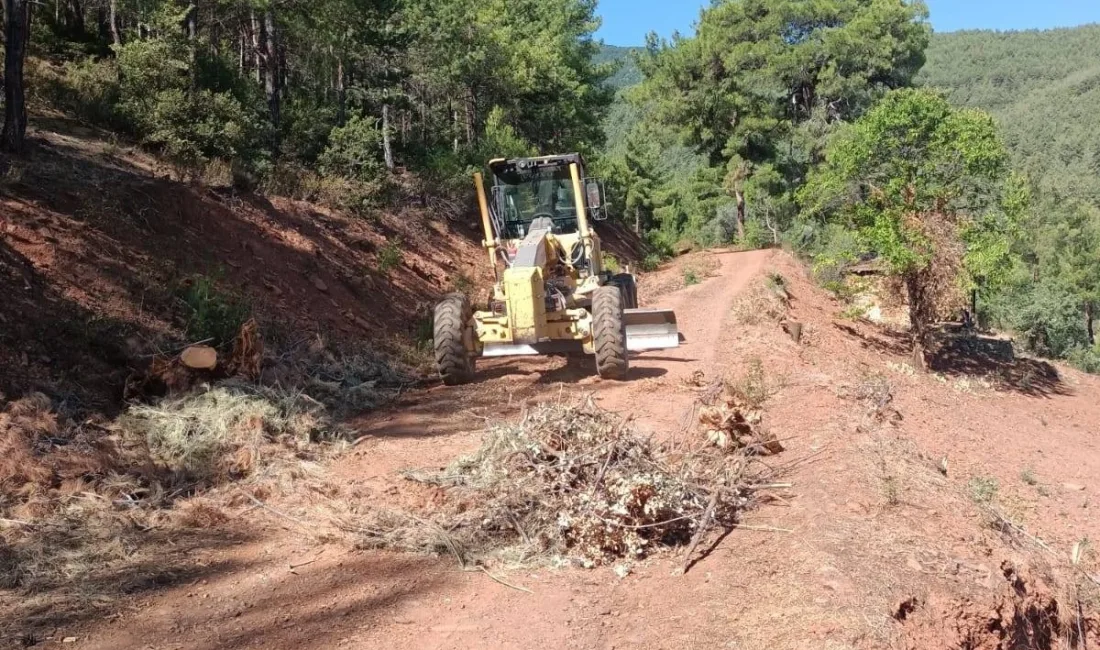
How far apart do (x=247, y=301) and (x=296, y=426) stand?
4.15 metres

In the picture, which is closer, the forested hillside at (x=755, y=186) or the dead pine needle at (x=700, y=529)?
the dead pine needle at (x=700, y=529)

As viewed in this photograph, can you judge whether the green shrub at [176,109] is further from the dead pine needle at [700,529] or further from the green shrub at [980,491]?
the green shrub at [980,491]

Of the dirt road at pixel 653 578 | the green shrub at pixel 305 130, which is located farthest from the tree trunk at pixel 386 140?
the dirt road at pixel 653 578

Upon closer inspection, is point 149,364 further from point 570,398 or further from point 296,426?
point 570,398

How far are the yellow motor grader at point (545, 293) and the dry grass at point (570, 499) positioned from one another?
3502 mm

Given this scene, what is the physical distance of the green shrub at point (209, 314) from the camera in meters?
9.16

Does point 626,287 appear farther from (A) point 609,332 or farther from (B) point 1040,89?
(B) point 1040,89

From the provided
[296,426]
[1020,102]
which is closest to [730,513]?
[296,426]

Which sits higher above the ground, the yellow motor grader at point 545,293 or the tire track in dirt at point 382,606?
the yellow motor grader at point 545,293

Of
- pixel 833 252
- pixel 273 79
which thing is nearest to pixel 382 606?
pixel 273 79

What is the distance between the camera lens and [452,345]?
10.2 metres

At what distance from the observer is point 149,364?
828 cm

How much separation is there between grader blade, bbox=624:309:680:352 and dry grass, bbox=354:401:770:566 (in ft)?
14.9

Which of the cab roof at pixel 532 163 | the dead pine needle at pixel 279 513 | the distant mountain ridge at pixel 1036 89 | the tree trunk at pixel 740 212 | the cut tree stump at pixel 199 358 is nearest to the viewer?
the dead pine needle at pixel 279 513
